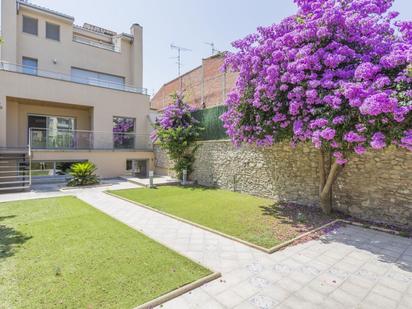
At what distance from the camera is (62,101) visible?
14.6 m

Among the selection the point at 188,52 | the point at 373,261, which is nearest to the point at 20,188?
the point at 373,261

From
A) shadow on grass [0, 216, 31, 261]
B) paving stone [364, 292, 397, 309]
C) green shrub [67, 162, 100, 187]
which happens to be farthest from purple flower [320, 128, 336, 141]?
green shrub [67, 162, 100, 187]

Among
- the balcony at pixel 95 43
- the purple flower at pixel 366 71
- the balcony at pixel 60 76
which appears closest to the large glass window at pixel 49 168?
the balcony at pixel 60 76

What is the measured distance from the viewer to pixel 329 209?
782 cm

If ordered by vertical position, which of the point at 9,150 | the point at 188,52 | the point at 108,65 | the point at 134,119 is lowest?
the point at 9,150

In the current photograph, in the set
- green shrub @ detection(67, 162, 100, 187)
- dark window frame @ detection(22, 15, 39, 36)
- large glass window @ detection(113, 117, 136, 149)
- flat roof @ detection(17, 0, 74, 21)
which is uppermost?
flat roof @ detection(17, 0, 74, 21)

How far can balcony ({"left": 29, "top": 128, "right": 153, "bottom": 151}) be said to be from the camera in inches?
530

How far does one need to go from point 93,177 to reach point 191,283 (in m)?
11.5

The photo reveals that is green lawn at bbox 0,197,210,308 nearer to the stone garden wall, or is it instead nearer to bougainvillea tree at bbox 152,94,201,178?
the stone garden wall

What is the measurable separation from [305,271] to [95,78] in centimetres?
1823

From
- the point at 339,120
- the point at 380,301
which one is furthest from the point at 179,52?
the point at 380,301

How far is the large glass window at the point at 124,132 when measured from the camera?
16.2m

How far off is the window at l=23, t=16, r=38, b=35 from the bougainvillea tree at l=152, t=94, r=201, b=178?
10826 mm

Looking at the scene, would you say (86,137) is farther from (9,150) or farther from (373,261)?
(373,261)
